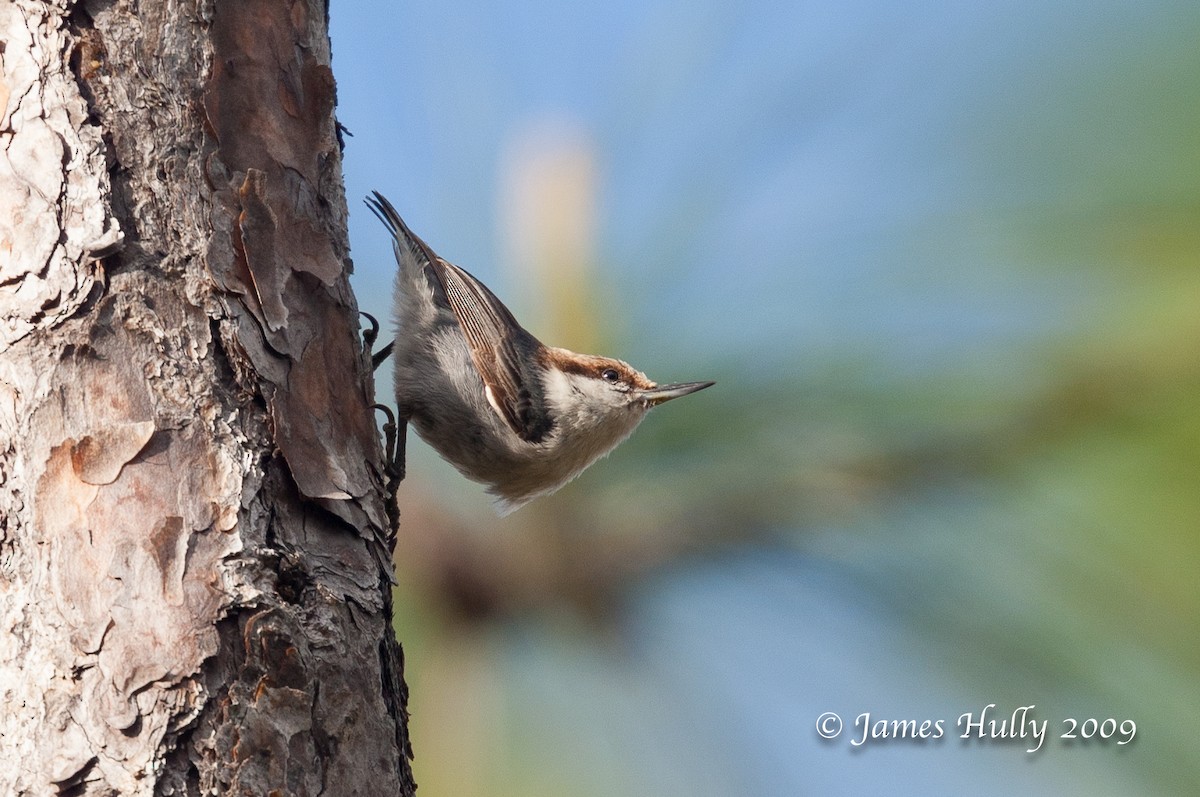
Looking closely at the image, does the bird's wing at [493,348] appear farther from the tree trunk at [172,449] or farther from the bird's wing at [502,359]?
the tree trunk at [172,449]

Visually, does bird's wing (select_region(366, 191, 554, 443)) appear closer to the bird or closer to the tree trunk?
the bird

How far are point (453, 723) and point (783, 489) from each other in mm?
661

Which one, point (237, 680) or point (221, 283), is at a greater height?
point (221, 283)

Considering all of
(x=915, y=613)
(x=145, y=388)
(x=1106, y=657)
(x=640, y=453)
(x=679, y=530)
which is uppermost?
(x=640, y=453)

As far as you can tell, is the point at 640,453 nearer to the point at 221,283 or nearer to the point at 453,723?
the point at 453,723

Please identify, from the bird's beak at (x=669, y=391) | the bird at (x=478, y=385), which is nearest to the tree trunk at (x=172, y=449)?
the bird's beak at (x=669, y=391)

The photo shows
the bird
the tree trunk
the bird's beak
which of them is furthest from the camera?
the bird

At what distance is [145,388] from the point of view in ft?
4.65

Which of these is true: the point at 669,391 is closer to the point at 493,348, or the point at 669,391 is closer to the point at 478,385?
the point at 493,348

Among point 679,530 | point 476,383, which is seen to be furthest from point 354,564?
point 476,383

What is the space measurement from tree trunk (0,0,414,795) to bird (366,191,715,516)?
2.77ft

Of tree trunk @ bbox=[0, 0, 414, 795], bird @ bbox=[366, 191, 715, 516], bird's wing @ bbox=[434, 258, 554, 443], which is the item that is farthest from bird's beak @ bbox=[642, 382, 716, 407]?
tree trunk @ bbox=[0, 0, 414, 795]

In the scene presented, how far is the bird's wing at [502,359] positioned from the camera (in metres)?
2.57

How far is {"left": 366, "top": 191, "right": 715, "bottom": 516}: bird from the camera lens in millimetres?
2535
